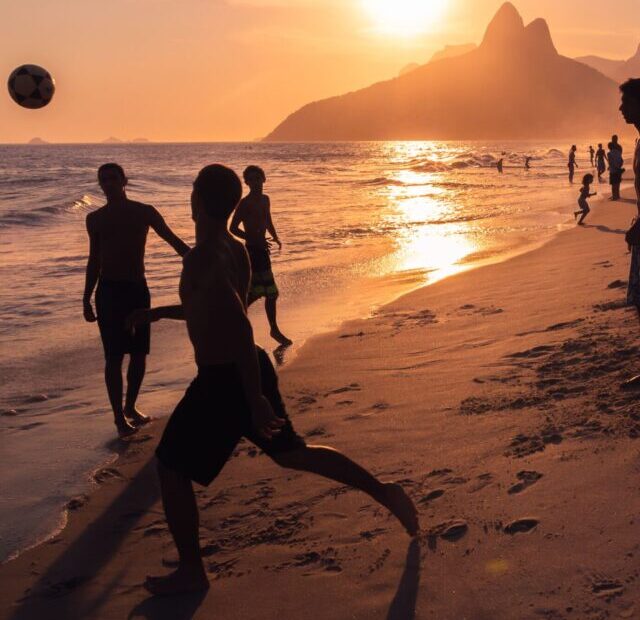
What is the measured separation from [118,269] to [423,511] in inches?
118

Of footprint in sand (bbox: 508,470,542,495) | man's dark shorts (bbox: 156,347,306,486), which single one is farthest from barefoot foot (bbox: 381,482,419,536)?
man's dark shorts (bbox: 156,347,306,486)

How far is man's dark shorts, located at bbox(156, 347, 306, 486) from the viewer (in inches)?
128

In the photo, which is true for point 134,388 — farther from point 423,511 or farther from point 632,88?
point 632,88

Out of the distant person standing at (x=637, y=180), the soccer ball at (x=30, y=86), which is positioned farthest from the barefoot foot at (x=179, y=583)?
the soccer ball at (x=30, y=86)

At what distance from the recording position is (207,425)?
3.25 metres

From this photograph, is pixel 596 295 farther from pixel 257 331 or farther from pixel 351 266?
pixel 351 266

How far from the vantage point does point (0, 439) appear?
568 cm

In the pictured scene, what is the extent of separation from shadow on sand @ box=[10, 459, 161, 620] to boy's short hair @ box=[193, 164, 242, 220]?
1731mm

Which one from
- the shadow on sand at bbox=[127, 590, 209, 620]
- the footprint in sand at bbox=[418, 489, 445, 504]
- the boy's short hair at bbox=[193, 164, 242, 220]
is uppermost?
the boy's short hair at bbox=[193, 164, 242, 220]

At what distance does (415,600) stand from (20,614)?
5.42 ft

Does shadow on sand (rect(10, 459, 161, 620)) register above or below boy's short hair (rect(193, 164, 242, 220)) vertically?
below

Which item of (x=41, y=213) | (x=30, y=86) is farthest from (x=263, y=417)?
(x=41, y=213)

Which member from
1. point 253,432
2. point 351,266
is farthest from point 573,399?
point 351,266

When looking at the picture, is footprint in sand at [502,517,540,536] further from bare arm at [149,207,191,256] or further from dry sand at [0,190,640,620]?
bare arm at [149,207,191,256]
